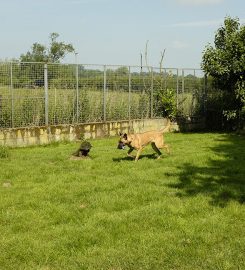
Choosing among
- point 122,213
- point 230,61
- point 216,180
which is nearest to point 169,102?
point 230,61

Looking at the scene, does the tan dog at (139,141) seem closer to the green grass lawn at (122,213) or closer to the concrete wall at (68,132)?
the green grass lawn at (122,213)

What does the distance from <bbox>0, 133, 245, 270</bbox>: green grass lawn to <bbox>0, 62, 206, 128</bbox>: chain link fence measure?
149 inches

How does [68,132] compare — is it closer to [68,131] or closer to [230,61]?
[68,131]

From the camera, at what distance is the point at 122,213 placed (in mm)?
7109

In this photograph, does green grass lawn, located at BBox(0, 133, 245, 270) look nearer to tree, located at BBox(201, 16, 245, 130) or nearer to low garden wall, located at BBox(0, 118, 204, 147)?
low garden wall, located at BBox(0, 118, 204, 147)

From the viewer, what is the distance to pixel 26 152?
13.8m

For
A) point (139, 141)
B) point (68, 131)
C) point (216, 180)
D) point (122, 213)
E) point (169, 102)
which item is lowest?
point (122, 213)

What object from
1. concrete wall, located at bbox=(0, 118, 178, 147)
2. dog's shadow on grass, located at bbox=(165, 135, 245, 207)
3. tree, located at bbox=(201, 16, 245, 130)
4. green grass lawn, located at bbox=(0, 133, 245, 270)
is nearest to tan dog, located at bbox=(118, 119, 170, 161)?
green grass lawn, located at bbox=(0, 133, 245, 270)

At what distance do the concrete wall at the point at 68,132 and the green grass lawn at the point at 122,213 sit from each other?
114 inches

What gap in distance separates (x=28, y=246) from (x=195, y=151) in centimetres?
866

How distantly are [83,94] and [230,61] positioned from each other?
638cm

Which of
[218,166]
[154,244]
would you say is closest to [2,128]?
[218,166]

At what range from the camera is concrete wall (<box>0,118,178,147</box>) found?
1488cm

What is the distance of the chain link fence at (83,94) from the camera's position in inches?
598
